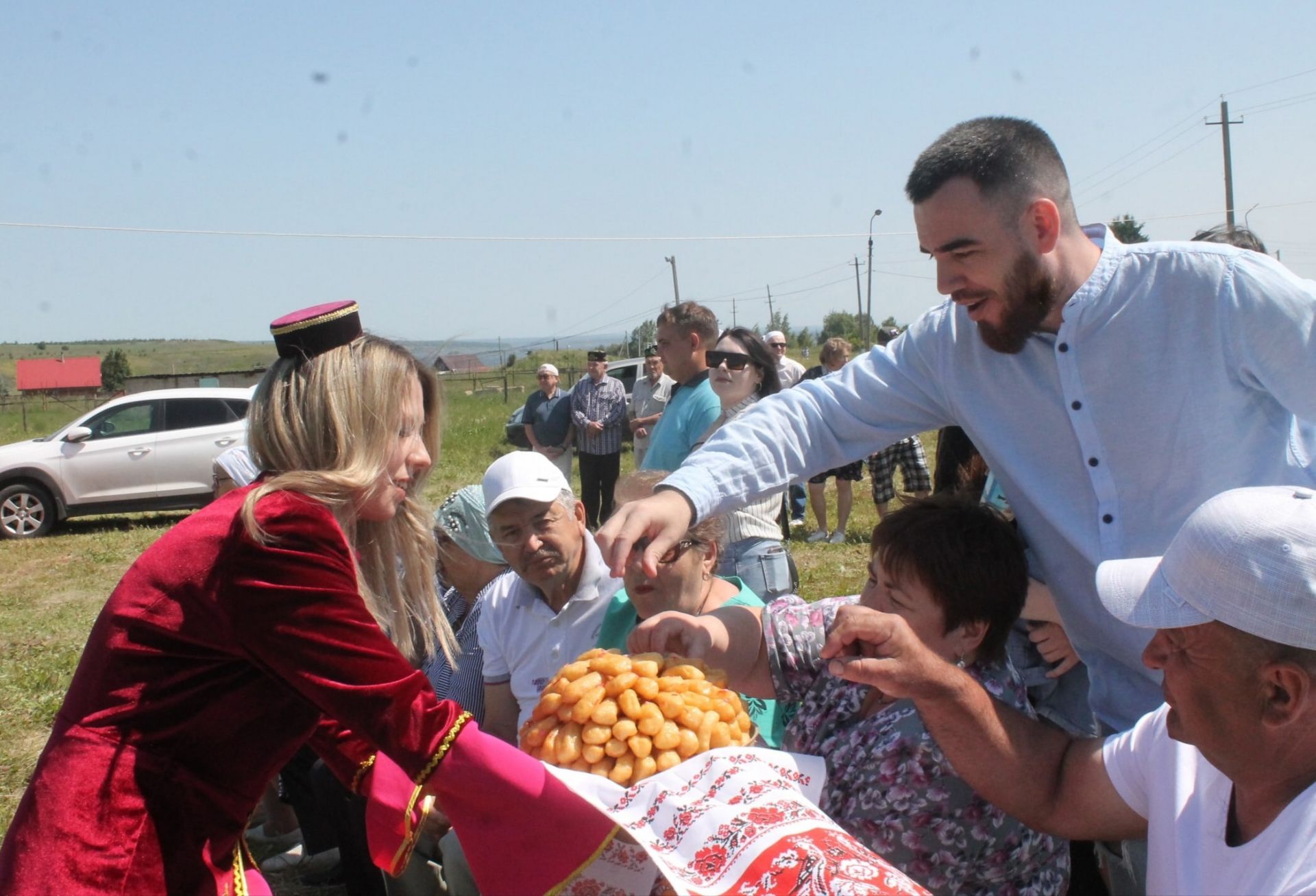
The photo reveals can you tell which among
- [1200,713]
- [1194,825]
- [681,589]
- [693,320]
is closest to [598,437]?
[693,320]

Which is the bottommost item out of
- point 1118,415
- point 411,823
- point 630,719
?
point 411,823

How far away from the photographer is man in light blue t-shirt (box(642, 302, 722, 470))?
582 centimetres

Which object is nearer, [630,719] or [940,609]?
[630,719]

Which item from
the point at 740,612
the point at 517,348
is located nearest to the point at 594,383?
the point at 517,348

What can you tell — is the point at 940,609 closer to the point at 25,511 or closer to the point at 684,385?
the point at 684,385

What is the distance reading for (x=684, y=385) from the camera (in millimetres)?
6094

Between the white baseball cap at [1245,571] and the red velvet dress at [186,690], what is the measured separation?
1.21 m

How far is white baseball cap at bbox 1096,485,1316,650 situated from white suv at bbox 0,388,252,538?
12.3 metres

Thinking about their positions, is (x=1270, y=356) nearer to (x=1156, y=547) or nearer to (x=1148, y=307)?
(x=1148, y=307)

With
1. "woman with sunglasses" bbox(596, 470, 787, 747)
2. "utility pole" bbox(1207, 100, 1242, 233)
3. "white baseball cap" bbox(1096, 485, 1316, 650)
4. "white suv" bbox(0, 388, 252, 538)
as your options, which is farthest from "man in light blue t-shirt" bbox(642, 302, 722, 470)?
"utility pole" bbox(1207, 100, 1242, 233)

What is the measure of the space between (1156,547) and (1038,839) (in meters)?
0.67

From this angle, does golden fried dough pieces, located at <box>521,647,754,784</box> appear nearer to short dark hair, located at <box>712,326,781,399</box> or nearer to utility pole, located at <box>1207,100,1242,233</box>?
short dark hair, located at <box>712,326,781,399</box>

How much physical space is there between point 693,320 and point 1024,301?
4097 mm

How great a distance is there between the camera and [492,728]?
11.2 feet
